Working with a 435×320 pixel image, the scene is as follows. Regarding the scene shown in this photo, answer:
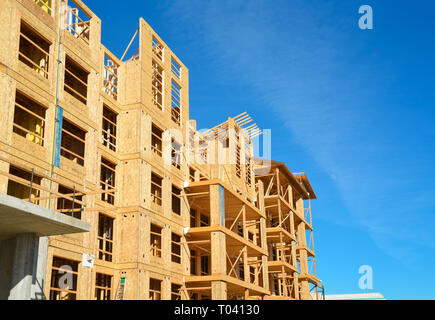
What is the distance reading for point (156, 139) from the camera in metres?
32.5

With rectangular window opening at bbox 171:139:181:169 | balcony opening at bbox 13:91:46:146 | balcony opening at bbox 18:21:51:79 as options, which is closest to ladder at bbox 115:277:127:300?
balcony opening at bbox 13:91:46:146

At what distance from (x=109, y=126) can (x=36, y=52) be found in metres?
6.65

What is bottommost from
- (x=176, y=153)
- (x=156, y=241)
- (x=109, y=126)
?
(x=156, y=241)

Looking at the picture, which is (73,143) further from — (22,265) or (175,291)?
(175,291)

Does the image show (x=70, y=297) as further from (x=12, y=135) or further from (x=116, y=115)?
(x=116, y=115)

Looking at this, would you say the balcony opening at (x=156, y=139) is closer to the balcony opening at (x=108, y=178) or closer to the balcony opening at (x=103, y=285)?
the balcony opening at (x=108, y=178)

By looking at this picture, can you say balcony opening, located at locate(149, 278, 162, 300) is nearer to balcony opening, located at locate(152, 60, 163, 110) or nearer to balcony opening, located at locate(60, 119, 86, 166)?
balcony opening, located at locate(60, 119, 86, 166)

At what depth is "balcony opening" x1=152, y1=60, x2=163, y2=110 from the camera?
3259cm

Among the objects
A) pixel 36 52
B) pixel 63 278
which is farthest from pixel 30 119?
pixel 63 278

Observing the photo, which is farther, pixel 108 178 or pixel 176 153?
pixel 176 153

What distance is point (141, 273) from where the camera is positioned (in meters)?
26.7

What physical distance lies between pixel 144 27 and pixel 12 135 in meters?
13.5

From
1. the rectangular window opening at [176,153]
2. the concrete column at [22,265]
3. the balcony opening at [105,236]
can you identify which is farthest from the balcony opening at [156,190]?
the concrete column at [22,265]

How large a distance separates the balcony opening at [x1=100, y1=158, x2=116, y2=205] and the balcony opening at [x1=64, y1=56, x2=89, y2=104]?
3.60 metres
